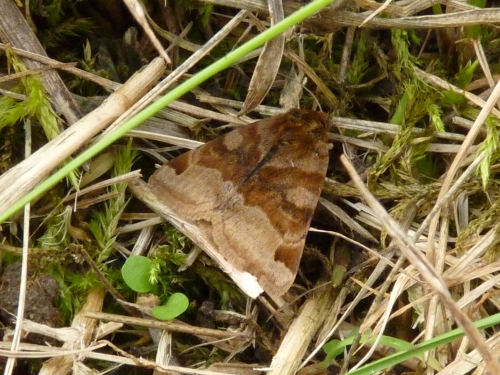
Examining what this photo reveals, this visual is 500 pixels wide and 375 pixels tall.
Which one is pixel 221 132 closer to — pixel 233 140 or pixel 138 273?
pixel 233 140

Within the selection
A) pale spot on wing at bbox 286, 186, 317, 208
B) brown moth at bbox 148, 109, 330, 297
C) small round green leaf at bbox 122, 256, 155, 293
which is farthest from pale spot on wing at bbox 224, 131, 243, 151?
small round green leaf at bbox 122, 256, 155, 293

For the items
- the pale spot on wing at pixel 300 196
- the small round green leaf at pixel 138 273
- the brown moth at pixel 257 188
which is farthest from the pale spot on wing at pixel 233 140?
the small round green leaf at pixel 138 273

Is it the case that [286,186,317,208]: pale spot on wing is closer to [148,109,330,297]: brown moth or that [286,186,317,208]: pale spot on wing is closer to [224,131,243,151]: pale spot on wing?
[148,109,330,297]: brown moth

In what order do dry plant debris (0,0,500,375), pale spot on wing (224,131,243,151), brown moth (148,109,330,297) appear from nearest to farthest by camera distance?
dry plant debris (0,0,500,375) → brown moth (148,109,330,297) → pale spot on wing (224,131,243,151)

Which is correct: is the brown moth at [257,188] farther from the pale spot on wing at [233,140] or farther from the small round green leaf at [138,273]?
the small round green leaf at [138,273]

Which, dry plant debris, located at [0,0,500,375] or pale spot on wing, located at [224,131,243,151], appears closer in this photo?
dry plant debris, located at [0,0,500,375]

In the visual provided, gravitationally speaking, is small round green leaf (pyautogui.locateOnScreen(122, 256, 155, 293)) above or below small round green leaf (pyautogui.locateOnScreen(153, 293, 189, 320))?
above

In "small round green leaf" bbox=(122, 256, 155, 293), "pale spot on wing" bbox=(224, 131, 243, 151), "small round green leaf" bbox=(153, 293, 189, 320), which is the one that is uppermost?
"pale spot on wing" bbox=(224, 131, 243, 151)

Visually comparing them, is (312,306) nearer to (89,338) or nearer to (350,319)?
(350,319)

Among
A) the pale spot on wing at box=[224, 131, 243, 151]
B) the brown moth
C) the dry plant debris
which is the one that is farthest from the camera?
the pale spot on wing at box=[224, 131, 243, 151]
